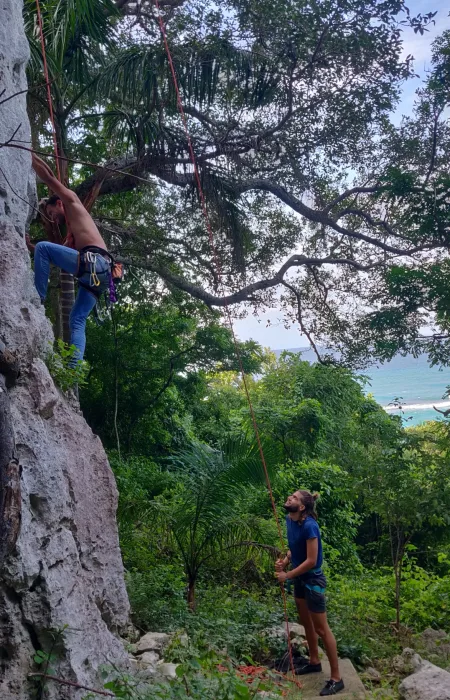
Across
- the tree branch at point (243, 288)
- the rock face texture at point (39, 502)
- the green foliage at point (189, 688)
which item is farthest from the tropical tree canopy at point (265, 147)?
the green foliage at point (189, 688)

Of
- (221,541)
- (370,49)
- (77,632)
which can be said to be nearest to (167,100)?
(370,49)

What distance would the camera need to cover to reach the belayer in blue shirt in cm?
458

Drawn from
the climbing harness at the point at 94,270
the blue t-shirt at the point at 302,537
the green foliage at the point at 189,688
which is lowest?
the green foliage at the point at 189,688

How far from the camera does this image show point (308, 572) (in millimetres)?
4750

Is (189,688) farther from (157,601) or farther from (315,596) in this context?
(157,601)

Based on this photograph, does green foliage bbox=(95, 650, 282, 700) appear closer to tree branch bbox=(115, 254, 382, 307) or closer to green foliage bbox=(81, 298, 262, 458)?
tree branch bbox=(115, 254, 382, 307)

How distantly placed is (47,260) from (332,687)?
3.60 metres

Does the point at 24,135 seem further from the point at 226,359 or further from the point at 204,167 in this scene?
the point at 226,359

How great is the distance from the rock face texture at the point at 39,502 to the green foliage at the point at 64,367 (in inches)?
3.6

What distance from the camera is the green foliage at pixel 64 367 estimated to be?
4441 millimetres

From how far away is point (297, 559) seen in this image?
473 centimetres

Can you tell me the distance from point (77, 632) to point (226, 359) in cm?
1022

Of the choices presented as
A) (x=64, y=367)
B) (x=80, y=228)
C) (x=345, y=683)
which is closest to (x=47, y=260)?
(x=80, y=228)

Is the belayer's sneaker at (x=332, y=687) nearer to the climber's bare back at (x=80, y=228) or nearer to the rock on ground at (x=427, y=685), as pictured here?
the rock on ground at (x=427, y=685)
